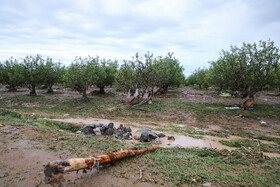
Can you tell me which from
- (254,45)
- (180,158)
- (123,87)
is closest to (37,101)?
(123,87)

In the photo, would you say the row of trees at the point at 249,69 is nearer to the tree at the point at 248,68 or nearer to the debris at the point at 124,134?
the tree at the point at 248,68

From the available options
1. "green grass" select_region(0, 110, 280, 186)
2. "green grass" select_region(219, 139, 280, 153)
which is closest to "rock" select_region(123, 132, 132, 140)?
"green grass" select_region(0, 110, 280, 186)

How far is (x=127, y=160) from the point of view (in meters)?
5.25

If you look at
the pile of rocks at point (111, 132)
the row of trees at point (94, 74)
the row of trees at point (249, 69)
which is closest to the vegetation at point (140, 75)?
the row of trees at point (94, 74)

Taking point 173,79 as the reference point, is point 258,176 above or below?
below

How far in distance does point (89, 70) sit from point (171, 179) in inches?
733

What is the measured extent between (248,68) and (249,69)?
0.14m

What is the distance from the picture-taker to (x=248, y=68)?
1677 centimetres

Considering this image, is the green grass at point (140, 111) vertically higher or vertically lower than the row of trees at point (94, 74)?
lower

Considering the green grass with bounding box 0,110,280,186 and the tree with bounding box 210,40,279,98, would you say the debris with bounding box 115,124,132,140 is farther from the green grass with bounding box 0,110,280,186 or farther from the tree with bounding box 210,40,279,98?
the tree with bounding box 210,40,279,98

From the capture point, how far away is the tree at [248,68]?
15875 mm

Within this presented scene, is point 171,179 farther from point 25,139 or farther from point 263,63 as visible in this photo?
point 263,63

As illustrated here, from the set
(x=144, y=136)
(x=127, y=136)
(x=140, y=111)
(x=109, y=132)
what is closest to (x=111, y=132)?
(x=109, y=132)

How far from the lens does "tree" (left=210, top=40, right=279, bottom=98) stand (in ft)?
52.1
